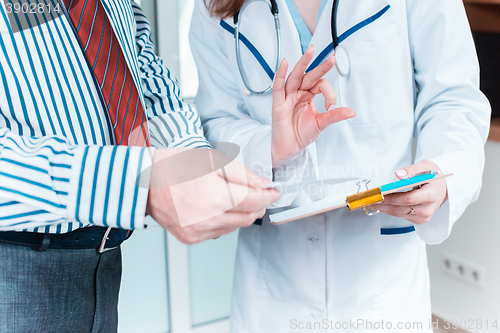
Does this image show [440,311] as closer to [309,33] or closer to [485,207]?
[485,207]

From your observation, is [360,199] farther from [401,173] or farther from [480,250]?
[480,250]

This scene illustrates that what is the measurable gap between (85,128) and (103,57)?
0.35 feet

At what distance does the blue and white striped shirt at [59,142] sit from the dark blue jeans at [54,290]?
0.16 feet

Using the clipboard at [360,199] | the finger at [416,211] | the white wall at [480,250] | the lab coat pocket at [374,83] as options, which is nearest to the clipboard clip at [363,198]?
the clipboard at [360,199]

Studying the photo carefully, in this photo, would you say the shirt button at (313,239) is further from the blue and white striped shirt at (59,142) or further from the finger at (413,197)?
the blue and white striped shirt at (59,142)

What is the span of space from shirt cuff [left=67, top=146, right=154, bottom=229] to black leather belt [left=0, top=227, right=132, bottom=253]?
0.15m

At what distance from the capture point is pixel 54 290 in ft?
1.90

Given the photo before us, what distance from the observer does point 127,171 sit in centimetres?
46

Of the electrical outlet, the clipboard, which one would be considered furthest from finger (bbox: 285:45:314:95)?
the electrical outlet

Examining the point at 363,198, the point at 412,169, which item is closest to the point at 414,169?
the point at 412,169

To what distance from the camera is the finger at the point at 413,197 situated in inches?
24.3

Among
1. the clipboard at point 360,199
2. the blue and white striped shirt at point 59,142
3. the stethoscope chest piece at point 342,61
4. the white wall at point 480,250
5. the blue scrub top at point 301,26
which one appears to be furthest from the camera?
the white wall at point 480,250

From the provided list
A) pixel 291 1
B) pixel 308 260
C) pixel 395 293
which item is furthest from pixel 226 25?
pixel 395 293

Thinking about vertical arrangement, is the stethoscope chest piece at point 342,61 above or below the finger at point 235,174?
above
